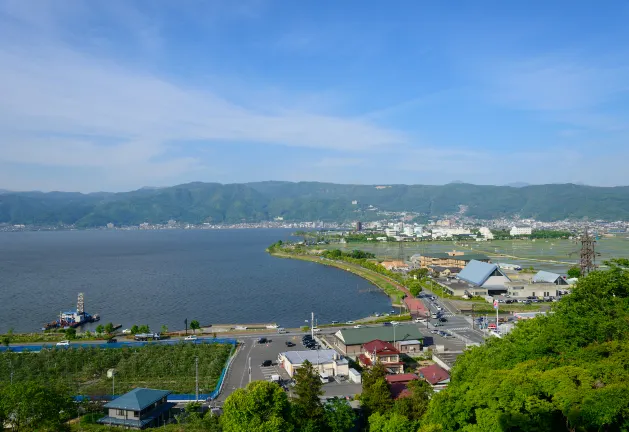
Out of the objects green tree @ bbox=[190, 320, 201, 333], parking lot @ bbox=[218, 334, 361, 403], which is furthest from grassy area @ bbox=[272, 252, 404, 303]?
green tree @ bbox=[190, 320, 201, 333]

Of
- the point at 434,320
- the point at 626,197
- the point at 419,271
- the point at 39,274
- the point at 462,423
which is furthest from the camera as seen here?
the point at 626,197

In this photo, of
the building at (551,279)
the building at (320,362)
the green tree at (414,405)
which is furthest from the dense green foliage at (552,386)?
the building at (551,279)

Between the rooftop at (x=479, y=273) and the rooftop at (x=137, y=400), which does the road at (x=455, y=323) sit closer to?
the rooftop at (x=479, y=273)

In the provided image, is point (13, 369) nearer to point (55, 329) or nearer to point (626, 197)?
point (55, 329)

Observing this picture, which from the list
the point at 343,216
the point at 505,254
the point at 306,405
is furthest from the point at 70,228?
the point at 306,405

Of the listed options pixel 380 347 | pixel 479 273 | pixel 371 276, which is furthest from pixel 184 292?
pixel 380 347
